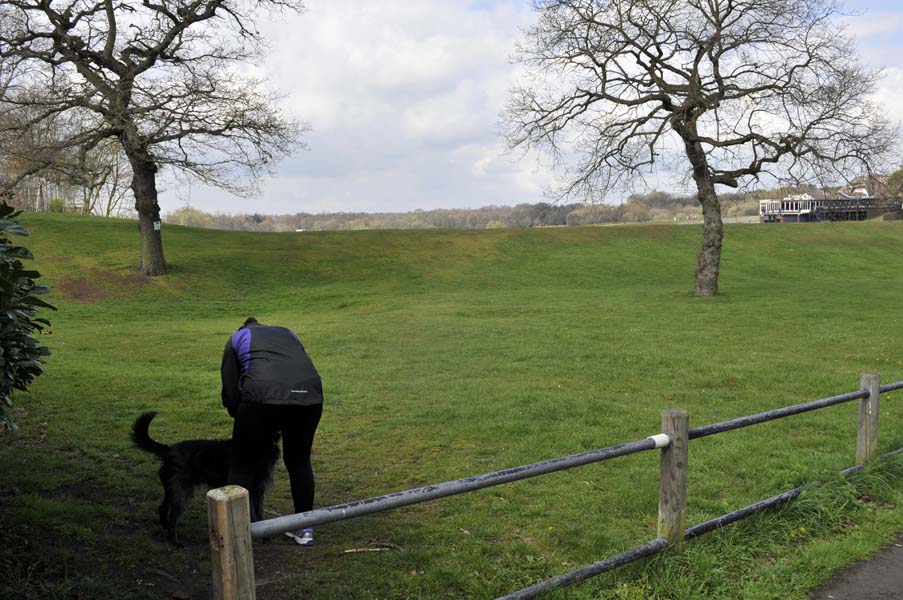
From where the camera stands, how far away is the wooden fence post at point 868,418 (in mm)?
6324

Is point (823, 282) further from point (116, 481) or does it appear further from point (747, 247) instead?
point (116, 481)

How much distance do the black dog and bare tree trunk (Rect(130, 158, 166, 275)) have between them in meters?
24.7

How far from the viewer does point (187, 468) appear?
5172 mm

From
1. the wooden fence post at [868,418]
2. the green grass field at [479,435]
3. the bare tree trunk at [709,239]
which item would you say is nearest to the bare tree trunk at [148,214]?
the green grass field at [479,435]

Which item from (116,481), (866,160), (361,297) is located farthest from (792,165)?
(116,481)

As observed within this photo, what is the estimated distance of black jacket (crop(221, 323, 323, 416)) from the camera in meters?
4.78

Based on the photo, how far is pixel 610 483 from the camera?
6.62 meters

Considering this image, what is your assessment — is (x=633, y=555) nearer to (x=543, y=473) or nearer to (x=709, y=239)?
(x=543, y=473)

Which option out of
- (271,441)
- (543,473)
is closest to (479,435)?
(271,441)

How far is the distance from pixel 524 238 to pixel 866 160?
22456 mm

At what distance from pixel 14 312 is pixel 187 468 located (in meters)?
1.69

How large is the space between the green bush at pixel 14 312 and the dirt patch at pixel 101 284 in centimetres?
2288

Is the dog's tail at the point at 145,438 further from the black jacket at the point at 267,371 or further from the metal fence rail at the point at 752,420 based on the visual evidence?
the metal fence rail at the point at 752,420

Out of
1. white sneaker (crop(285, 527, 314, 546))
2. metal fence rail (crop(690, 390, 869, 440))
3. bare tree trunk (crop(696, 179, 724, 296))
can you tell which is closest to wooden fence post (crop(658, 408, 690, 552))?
metal fence rail (crop(690, 390, 869, 440))
